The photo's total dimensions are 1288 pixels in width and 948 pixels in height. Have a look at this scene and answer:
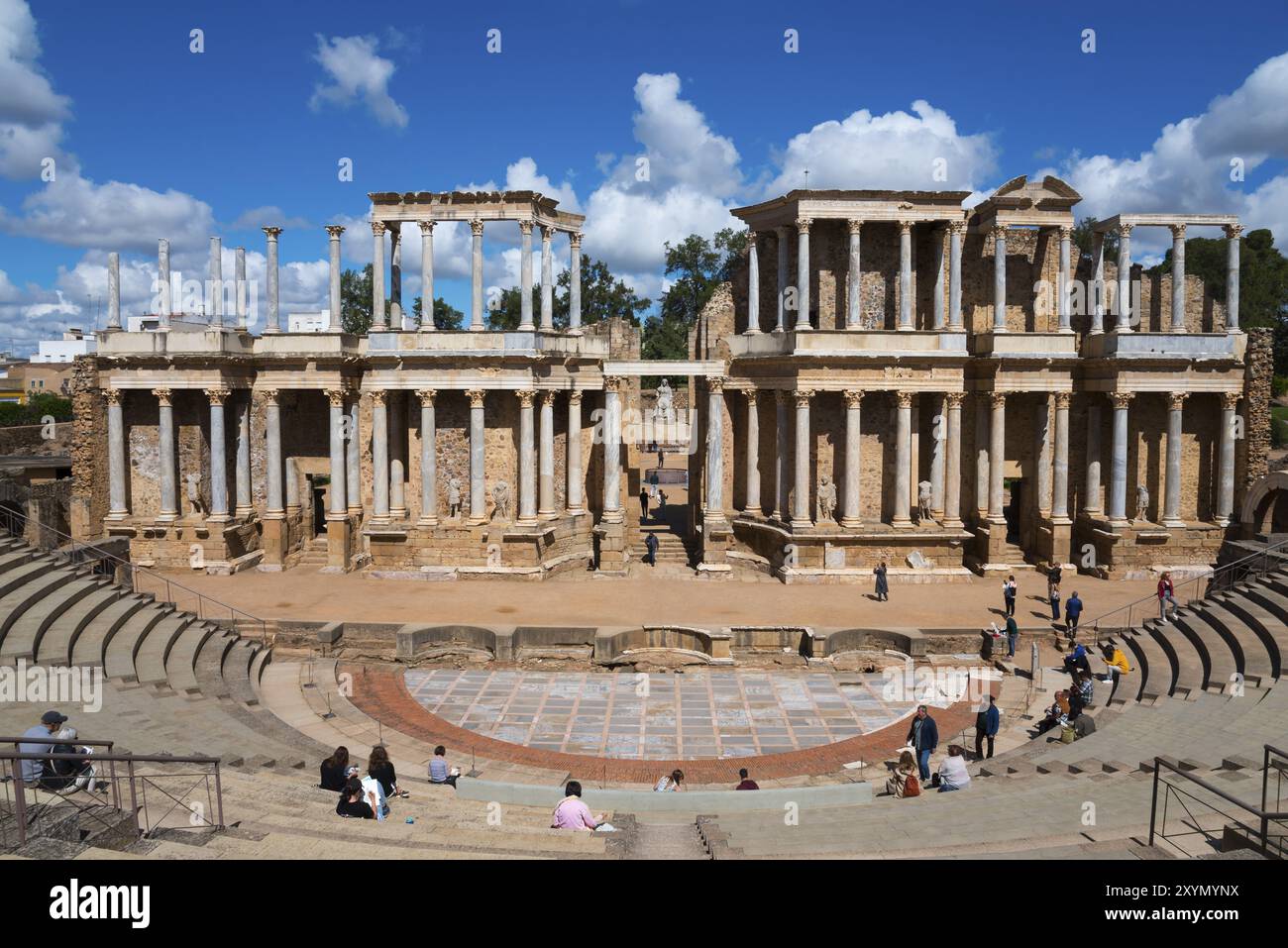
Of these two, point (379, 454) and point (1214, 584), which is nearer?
point (1214, 584)

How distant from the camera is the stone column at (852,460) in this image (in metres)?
31.1

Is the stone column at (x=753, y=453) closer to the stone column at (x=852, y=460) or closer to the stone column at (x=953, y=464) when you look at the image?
the stone column at (x=852, y=460)

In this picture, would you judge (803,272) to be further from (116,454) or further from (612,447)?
(116,454)

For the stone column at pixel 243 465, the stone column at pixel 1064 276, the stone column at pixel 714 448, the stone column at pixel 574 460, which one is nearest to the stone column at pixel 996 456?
the stone column at pixel 1064 276

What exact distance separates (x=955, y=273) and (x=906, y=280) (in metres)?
1.67

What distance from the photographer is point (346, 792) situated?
40.7ft

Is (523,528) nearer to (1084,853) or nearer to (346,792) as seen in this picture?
(346,792)

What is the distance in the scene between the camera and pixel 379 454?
31453 millimetres

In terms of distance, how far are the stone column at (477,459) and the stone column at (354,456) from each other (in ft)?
13.4

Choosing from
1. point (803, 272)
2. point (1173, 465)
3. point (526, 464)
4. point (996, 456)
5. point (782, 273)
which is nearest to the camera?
point (803, 272)

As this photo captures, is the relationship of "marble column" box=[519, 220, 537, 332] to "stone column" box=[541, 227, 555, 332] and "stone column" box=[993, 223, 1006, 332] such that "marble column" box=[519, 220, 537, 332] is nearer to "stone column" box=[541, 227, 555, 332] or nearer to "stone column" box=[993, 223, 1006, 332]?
"stone column" box=[541, 227, 555, 332]

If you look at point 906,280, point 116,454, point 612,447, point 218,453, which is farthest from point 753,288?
point 116,454

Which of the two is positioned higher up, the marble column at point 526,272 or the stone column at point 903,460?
the marble column at point 526,272

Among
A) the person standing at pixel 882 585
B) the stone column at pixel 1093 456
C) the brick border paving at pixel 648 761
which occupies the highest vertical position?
the stone column at pixel 1093 456
